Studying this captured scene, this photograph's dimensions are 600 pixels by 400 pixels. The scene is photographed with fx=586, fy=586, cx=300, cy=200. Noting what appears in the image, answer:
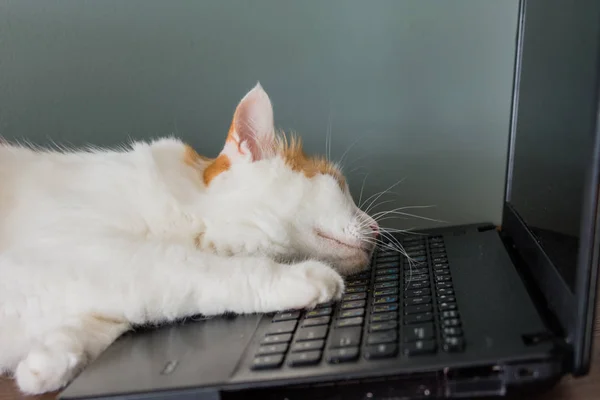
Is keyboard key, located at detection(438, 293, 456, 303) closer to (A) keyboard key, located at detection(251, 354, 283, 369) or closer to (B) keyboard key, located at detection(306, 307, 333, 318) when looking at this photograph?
(B) keyboard key, located at detection(306, 307, 333, 318)

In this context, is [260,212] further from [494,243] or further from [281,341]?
[494,243]

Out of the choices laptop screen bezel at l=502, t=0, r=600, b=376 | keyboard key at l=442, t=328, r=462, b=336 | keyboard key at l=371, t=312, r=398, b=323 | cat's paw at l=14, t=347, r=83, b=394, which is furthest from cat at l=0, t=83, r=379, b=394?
laptop screen bezel at l=502, t=0, r=600, b=376

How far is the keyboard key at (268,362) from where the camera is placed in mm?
645

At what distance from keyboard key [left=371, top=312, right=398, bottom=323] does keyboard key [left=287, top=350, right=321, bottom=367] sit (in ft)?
0.38

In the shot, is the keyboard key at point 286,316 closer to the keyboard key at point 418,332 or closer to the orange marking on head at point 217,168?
the keyboard key at point 418,332

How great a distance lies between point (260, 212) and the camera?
987mm

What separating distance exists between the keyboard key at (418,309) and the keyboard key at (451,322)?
0.05m

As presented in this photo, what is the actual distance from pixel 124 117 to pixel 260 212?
1.98ft

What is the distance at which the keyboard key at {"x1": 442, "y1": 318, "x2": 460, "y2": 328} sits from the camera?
683 mm

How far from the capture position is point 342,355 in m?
0.64

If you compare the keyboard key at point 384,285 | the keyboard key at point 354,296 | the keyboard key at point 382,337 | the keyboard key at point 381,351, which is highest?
the keyboard key at point 381,351

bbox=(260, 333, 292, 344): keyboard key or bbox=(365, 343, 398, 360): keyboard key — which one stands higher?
bbox=(365, 343, 398, 360): keyboard key

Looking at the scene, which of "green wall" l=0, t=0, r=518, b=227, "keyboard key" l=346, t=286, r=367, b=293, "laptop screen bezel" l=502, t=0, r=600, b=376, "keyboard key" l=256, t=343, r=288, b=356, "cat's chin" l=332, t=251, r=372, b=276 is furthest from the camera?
"green wall" l=0, t=0, r=518, b=227

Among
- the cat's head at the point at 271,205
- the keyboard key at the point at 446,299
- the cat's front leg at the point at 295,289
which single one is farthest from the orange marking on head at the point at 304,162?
the keyboard key at the point at 446,299
